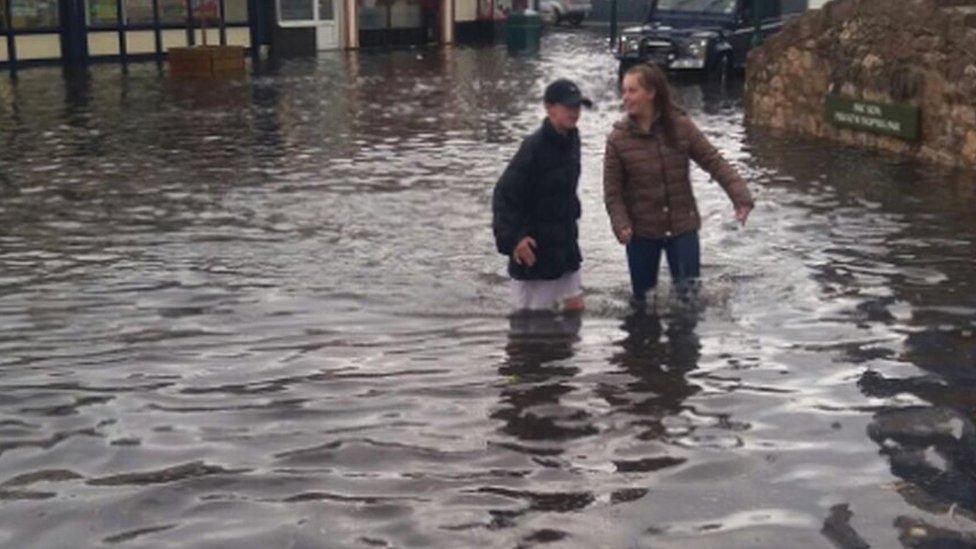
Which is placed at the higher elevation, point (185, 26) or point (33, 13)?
point (33, 13)

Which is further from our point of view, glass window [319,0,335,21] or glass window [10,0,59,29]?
glass window [319,0,335,21]

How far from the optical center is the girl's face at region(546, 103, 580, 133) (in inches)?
289

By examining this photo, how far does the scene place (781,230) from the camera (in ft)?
36.9

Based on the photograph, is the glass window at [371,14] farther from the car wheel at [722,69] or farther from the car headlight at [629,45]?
the car wheel at [722,69]

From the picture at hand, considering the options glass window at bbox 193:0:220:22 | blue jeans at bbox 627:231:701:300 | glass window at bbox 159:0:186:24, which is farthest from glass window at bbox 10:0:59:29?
blue jeans at bbox 627:231:701:300

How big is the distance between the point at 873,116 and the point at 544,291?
8863 millimetres

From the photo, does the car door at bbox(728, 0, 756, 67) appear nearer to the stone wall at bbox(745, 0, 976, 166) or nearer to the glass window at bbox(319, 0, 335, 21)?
the stone wall at bbox(745, 0, 976, 166)

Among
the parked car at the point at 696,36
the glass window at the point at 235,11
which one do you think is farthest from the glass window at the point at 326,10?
the parked car at the point at 696,36

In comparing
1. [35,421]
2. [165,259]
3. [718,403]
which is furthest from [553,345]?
[165,259]

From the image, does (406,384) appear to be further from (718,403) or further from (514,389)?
(718,403)

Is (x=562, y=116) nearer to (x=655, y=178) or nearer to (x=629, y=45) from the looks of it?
(x=655, y=178)

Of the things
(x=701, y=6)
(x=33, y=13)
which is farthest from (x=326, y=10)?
(x=701, y=6)

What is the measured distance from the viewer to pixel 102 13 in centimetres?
3366

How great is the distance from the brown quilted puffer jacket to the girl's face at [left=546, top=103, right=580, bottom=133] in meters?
0.46
